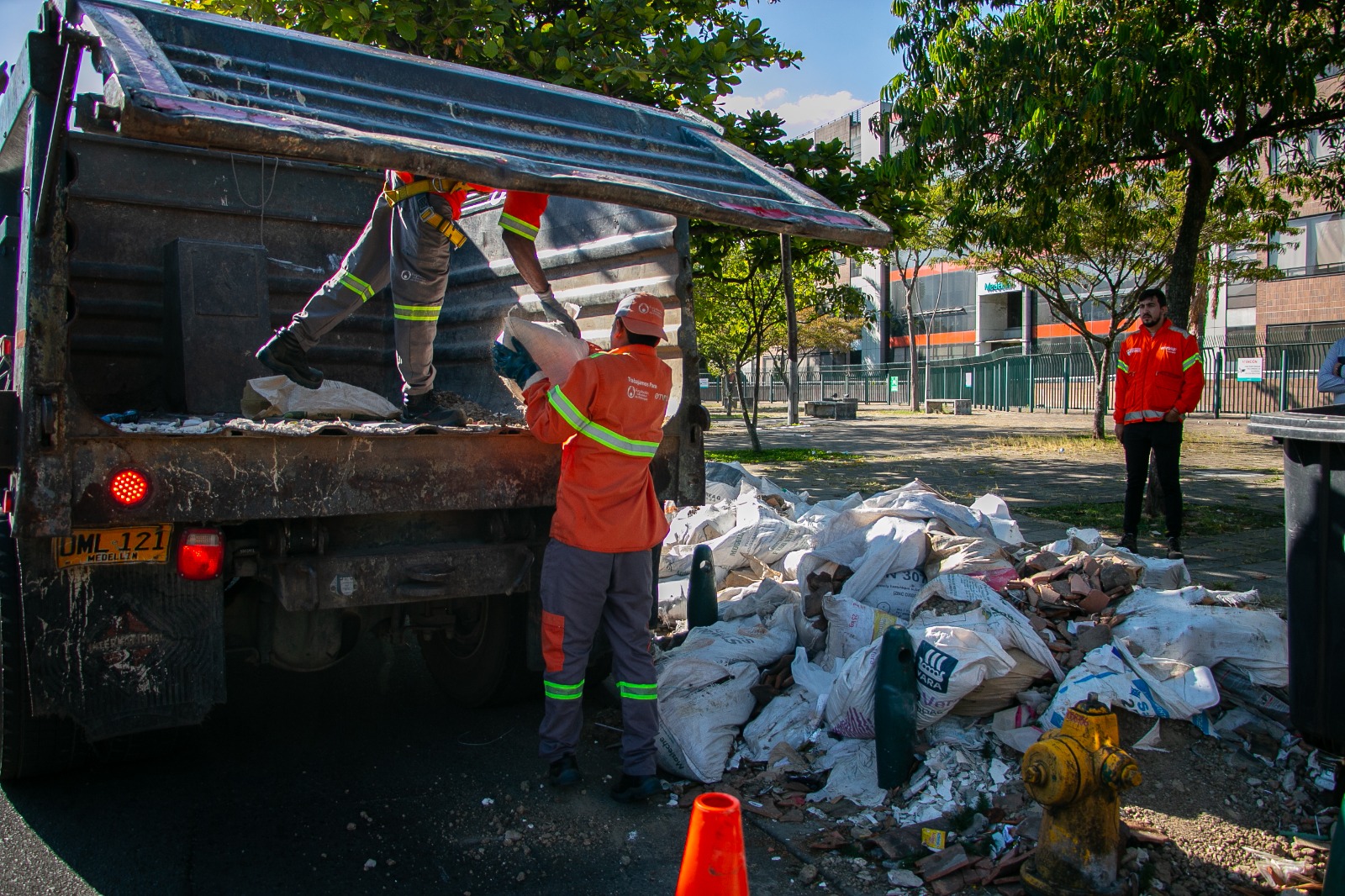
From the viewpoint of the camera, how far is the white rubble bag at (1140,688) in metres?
3.45

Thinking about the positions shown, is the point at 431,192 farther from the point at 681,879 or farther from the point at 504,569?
the point at 681,879

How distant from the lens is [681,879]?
2.18 m

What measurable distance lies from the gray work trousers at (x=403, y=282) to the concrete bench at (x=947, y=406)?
2609cm

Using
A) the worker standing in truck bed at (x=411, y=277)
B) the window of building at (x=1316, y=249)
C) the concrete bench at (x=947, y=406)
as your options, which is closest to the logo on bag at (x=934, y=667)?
the worker standing in truck bed at (x=411, y=277)

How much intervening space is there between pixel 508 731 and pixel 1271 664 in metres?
2.78

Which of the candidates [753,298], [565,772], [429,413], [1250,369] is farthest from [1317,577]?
[1250,369]

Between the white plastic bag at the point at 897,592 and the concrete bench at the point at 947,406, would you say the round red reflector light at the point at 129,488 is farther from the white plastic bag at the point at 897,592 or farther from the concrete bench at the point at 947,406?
the concrete bench at the point at 947,406

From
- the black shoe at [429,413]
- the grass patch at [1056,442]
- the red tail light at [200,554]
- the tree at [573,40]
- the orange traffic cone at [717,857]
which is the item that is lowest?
the grass patch at [1056,442]

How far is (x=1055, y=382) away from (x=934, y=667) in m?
28.2

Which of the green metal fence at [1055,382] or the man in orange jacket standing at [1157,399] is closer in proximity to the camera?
the man in orange jacket standing at [1157,399]

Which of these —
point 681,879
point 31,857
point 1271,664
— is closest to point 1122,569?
point 1271,664

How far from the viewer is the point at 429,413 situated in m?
4.21

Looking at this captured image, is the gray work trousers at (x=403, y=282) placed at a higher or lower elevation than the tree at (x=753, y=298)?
lower

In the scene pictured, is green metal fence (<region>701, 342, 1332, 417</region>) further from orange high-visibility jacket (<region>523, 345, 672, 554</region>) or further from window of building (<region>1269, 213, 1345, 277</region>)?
orange high-visibility jacket (<region>523, 345, 672, 554</region>)
